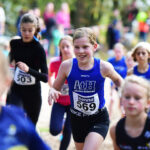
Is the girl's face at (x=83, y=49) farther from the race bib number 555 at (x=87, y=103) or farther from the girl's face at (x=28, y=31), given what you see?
the girl's face at (x=28, y=31)

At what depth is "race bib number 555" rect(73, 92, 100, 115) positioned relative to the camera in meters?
4.16

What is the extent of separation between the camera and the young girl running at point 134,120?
2967 millimetres

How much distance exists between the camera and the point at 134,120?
3.06 meters

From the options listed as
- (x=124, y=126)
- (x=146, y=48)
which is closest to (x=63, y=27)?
(x=146, y=48)

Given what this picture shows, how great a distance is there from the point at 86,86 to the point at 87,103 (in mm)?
192

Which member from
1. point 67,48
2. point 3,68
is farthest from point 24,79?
point 3,68

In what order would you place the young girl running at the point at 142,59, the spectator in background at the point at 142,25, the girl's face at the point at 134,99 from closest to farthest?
the girl's face at the point at 134,99, the young girl running at the point at 142,59, the spectator in background at the point at 142,25

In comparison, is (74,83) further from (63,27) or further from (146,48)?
(63,27)

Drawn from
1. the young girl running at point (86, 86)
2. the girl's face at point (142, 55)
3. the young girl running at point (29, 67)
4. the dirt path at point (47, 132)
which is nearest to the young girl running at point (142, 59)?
the girl's face at point (142, 55)

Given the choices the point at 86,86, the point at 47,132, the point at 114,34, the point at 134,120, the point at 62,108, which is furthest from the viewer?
the point at 114,34

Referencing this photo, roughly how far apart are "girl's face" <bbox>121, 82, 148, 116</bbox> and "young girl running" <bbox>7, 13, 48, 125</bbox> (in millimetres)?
2030

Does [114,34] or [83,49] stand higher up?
[83,49]

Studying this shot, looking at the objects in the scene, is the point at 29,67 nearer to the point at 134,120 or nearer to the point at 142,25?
the point at 134,120

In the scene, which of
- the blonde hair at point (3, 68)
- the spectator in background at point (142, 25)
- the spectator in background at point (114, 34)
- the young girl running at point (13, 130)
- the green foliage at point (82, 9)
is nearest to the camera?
the blonde hair at point (3, 68)
